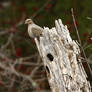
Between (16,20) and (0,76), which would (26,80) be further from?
(16,20)

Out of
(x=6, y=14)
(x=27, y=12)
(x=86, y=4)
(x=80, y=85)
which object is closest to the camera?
(x=80, y=85)

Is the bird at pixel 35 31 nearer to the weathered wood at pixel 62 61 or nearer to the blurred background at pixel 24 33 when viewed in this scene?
the weathered wood at pixel 62 61

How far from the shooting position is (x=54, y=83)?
4129 mm

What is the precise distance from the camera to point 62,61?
13.4 ft

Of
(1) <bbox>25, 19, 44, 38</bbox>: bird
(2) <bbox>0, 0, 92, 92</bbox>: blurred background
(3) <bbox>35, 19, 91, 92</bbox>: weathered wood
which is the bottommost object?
(3) <bbox>35, 19, 91, 92</bbox>: weathered wood

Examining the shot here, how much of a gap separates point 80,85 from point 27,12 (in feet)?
21.0

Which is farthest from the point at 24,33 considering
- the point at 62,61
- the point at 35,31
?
the point at 62,61

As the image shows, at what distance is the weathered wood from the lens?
4035mm

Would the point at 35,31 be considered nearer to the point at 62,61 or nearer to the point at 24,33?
the point at 62,61

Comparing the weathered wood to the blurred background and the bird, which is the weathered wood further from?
the blurred background

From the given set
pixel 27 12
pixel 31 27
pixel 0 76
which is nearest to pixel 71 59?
pixel 31 27

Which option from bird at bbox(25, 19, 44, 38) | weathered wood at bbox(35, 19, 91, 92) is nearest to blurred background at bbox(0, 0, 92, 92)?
bird at bbox(25, 19, 44, 38)

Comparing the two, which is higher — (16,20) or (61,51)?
(16,20)

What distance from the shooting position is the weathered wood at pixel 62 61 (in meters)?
4.04
